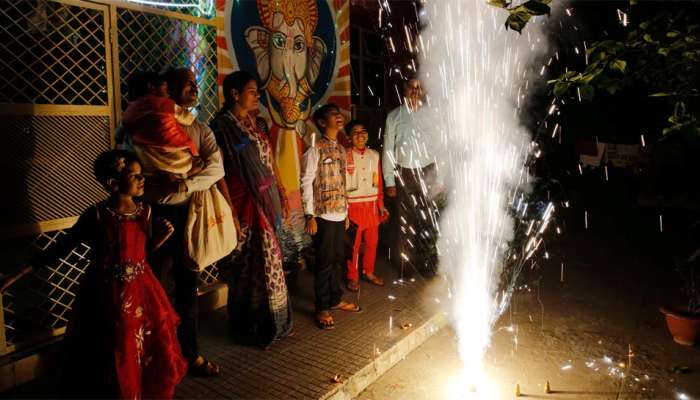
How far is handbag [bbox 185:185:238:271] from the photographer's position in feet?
11.7

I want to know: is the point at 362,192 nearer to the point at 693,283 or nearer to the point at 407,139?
the point at 407,139

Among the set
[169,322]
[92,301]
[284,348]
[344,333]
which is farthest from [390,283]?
[92,301]

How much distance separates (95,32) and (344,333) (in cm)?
350

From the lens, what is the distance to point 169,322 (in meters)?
3.25

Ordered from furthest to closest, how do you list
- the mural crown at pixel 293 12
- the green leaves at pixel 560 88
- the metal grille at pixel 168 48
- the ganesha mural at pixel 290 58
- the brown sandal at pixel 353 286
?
the brown sandal at pixel 353 286
the mural crown at pixel 293 12
the ganesha mural at pixel 290 58
the metal grille at pixel 168 48
the green leaves at pixel 560 88

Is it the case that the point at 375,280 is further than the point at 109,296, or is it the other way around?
the point at 375,280

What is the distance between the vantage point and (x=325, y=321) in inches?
194

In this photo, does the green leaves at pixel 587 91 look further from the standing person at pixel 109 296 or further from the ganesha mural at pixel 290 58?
the ganesha mural at pixel 290 58

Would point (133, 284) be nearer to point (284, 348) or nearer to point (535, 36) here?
point (284, 348)

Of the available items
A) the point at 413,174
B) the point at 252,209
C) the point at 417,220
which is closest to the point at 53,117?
the point at 252,209

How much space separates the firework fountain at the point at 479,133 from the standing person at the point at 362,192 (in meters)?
1.14

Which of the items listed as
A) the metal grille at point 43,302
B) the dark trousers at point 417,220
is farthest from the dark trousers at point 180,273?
the dark trousers at point 417,220

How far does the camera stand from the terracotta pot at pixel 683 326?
→ 4.88 m

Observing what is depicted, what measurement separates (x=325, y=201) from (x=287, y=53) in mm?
2009
